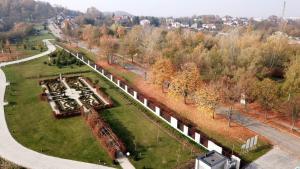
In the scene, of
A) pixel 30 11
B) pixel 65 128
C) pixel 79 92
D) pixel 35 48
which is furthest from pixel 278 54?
pixel 30 11

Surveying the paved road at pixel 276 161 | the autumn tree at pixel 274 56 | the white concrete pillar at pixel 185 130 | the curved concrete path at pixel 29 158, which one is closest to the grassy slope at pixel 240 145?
the paved road at pixel 276 161

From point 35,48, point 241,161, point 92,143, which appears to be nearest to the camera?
point 241,161

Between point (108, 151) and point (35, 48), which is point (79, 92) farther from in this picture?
point (35, 48)

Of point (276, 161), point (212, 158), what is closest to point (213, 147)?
point (212, 158)

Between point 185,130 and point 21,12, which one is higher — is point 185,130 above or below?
below

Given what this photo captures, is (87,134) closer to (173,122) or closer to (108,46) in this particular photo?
(173,122)

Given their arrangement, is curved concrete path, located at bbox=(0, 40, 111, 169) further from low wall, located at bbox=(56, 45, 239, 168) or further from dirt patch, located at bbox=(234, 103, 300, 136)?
dirt patch, located at bbox=(234, 103, 300, 136)

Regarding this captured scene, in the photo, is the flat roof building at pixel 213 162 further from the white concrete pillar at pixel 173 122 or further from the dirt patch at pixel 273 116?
the dirt patch at pixel 273 116

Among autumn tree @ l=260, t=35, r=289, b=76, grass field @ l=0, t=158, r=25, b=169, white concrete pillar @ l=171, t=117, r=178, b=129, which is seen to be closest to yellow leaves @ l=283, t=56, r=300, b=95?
autumn tree @ l=260, t=35, r=289, b=76
